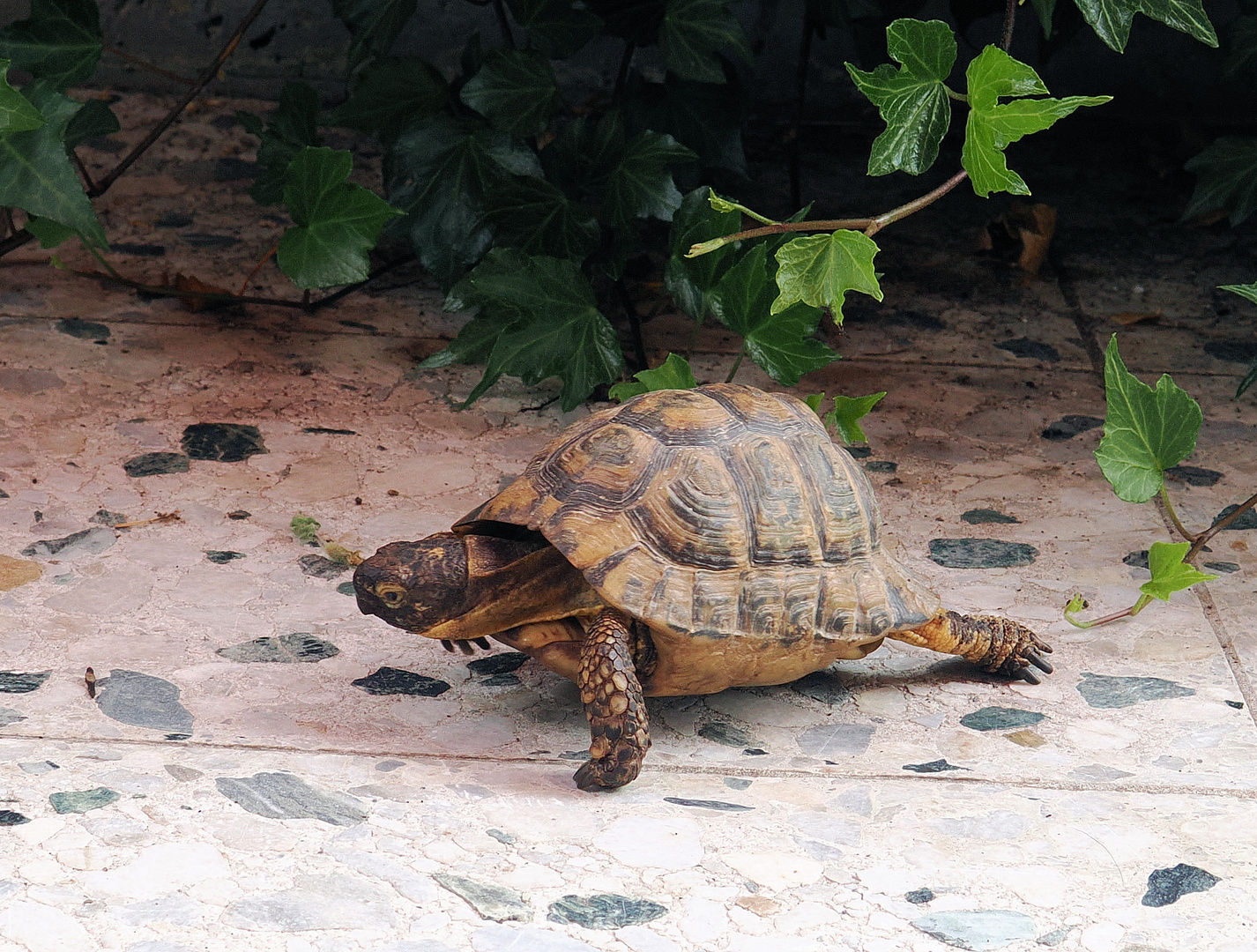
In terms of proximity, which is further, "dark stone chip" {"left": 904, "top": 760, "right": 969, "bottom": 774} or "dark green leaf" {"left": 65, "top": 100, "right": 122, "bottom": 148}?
"dark green leaf" {"left": 65, "top": 100, "right": 122, "bottom": 148}

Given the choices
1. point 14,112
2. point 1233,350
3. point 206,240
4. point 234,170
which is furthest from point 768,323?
point 234,170

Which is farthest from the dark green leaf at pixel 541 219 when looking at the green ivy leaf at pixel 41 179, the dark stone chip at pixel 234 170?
the dark stone chip at pixel 234 170

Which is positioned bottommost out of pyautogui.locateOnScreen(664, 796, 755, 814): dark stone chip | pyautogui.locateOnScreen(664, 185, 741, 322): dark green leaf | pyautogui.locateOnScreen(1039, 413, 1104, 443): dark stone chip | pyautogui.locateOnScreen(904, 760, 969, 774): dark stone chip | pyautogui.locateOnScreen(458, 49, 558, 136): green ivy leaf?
pyautogui.locateOnScreen(904, 760, 969, 774): dark stone chip

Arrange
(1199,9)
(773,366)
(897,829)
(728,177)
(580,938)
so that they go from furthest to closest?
1. (728,177)
2. (773,366)
3. (1199,9)
4. (897,829)
5. (580,938)

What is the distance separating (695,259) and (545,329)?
0.37 meters

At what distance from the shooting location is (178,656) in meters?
2.23

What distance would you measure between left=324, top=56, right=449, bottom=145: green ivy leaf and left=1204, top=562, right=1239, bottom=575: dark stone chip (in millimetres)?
2145

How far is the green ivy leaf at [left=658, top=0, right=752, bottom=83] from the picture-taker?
3.11 meters

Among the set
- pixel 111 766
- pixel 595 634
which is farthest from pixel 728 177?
pixel 111 766

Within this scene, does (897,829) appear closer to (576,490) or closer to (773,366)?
(576,490)

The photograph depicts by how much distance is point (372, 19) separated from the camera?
10.5 feet

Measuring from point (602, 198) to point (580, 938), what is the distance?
211 cm

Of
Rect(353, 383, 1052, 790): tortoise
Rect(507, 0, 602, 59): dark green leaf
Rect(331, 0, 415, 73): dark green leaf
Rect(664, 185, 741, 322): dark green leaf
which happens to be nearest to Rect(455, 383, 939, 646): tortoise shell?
Rect(353, 383, 1052, 790): tortoise

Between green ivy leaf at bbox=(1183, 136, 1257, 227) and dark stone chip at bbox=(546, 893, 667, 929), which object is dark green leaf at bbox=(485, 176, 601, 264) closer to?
green ivy leaf at bbox=(1183, 136, 1257, 227)
